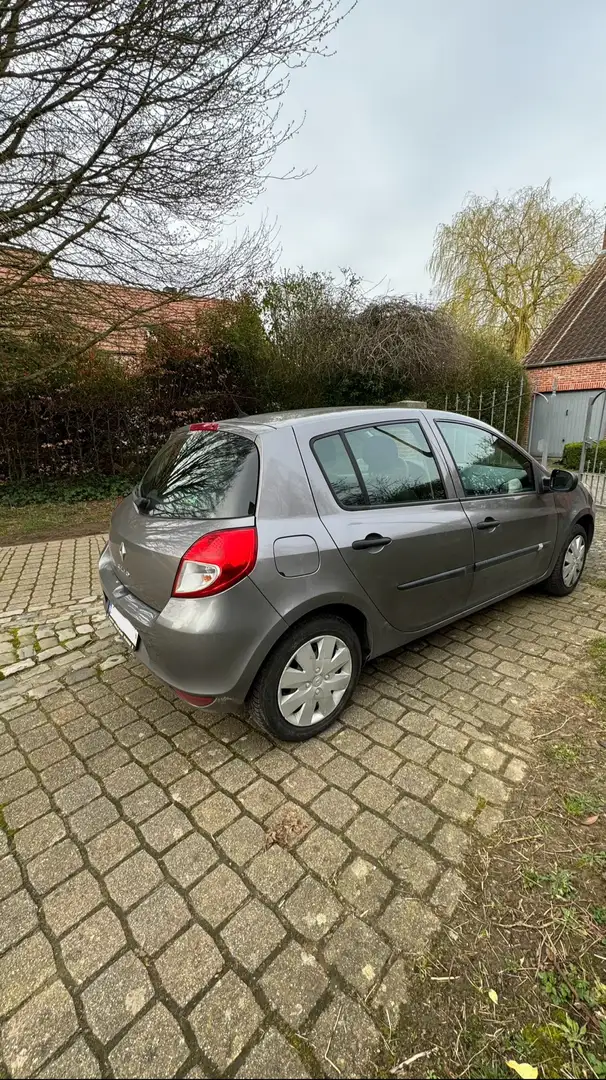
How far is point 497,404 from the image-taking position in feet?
39.9

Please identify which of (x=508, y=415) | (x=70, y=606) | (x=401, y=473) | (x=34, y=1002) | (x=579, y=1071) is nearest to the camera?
(x=579, y=1071)

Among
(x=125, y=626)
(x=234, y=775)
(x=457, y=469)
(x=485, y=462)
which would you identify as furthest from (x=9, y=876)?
(x=485, y=462)

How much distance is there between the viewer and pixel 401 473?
104 inches

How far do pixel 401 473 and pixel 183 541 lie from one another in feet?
4.38

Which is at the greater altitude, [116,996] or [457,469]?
[457,469]

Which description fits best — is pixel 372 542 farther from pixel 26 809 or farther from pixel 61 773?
pixel 26 809

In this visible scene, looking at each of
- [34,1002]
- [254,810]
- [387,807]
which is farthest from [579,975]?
[34,1002]

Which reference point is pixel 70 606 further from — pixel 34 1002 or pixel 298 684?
pixel 34 1002

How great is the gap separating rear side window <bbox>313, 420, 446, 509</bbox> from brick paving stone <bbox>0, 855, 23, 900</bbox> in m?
2.01

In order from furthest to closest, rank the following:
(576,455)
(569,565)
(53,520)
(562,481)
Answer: (576,455) < (53,520) < (569,565) < (562,481)

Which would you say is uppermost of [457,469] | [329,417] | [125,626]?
[329,417]

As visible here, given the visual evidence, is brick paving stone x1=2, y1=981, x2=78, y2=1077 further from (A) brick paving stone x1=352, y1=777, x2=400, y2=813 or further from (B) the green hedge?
(B) the green hedge

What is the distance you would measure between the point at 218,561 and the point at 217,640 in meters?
0.34

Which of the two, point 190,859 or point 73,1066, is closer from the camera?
point 73,1066
